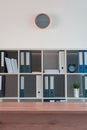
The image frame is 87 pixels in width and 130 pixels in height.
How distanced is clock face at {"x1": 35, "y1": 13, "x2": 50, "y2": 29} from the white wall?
63mm

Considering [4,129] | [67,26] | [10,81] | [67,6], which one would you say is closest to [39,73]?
[10,81]

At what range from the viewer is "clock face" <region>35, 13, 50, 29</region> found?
3420 millimetres

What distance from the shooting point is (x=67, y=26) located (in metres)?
3.44

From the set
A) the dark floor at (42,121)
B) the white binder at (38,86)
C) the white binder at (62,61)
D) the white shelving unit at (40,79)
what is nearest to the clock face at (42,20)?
the white shelving unit at (40,79)

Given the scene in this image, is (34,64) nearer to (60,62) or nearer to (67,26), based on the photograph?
(60,62)

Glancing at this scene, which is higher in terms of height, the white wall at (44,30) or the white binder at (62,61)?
the white wall at (44,30)

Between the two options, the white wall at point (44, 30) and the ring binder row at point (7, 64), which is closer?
the ring binder row at point (7, 64)

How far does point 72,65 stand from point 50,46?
0.48 m

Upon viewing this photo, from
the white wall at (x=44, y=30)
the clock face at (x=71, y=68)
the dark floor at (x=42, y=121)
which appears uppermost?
the white wall at (x=44, y=30)

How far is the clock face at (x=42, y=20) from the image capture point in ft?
11.2

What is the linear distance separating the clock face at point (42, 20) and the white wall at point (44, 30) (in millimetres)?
63

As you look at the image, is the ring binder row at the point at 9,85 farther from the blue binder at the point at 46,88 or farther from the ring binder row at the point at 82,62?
the ring binder row at the point at 82,62

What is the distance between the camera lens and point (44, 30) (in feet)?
11.3

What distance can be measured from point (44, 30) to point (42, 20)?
0.53ft
